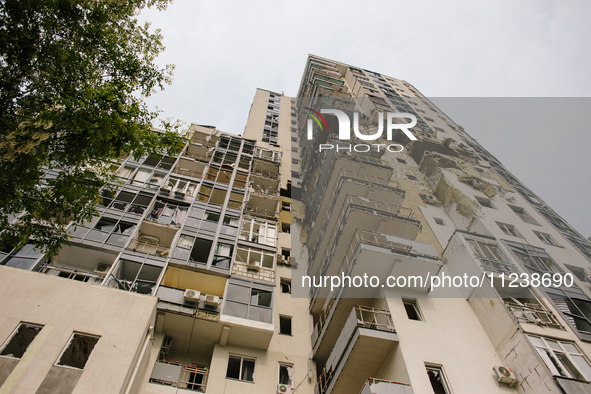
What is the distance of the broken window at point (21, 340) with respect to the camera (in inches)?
423

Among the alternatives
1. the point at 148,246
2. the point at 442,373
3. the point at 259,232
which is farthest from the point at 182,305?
the point at 442,373

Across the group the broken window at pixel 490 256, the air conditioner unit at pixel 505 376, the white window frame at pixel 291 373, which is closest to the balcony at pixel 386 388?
the air conditioner unit at pixel 505 376

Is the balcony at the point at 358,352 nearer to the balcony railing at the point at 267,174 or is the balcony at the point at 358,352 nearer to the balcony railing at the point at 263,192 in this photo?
the balcony railing at the point at 263,192

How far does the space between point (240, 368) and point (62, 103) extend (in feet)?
41.4

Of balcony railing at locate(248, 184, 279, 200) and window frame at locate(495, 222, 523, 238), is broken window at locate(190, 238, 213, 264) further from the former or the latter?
window frame at locate(495, 222, 523, 238)

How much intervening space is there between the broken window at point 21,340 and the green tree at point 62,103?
3142mm

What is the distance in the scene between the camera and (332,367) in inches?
604

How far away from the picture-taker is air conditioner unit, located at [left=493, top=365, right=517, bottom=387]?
13461mm

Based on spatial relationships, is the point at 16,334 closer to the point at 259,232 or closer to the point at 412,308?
the point at 259,232

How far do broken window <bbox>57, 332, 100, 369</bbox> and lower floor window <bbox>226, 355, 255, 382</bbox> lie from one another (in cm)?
621

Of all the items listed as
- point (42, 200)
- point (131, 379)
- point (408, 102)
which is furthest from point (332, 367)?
point (408, 102)

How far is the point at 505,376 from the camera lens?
13.5 meters

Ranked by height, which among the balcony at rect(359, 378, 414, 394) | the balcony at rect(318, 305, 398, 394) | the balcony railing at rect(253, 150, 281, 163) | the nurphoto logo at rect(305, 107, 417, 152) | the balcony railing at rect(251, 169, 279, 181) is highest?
the nurphoto logo at rect(305, 107, 417, 152)

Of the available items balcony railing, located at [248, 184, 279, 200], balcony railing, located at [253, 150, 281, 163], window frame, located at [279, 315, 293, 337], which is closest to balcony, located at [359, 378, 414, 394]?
window frame, located at [279, 315, 293, 337]
